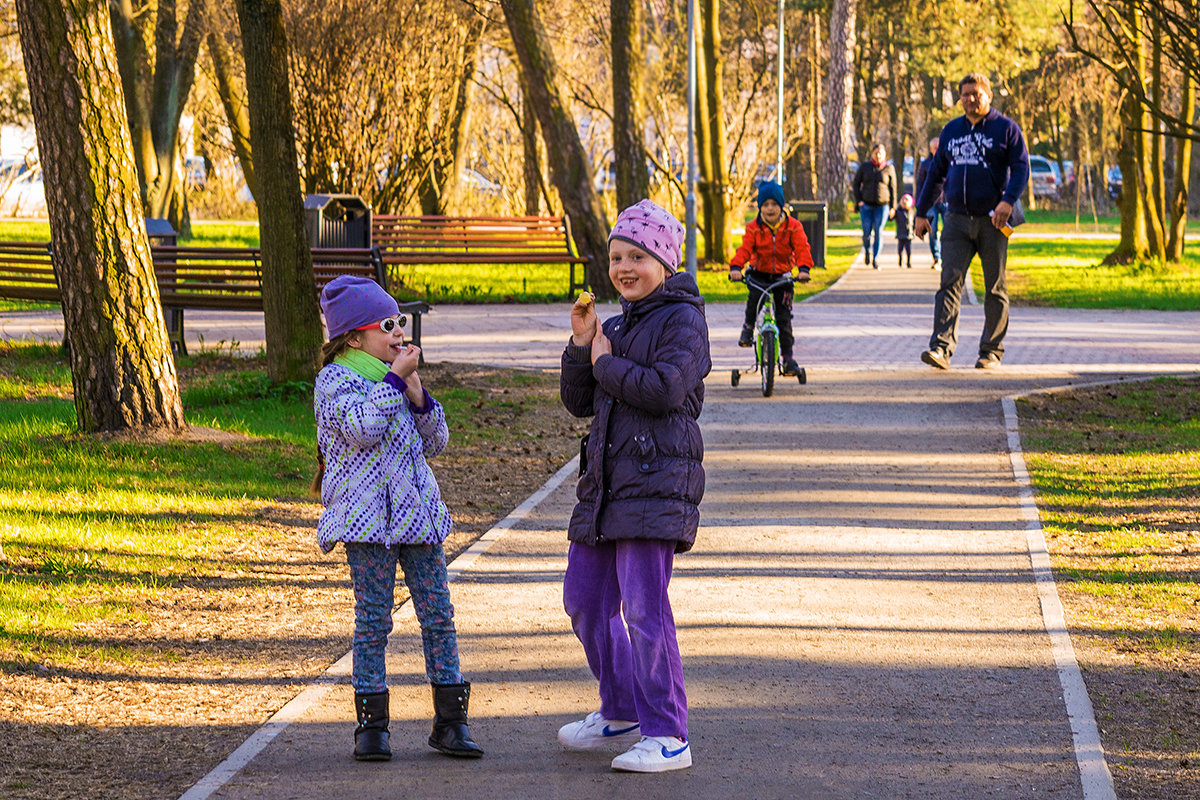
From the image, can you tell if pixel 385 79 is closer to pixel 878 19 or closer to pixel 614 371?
pixel 614 371

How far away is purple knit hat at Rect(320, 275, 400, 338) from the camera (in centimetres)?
448

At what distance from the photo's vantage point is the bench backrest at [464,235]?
68.1 feet

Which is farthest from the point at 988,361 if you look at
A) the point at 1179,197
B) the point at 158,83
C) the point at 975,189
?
the point at 158,83

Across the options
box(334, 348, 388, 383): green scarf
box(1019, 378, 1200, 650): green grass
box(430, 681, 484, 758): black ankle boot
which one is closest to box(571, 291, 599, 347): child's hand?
box(334, 348, 388, 383): green scarf

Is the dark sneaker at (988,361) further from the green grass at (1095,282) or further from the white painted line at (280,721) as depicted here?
the white painted line at (280,721)

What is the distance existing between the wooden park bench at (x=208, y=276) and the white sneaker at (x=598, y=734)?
329 inches

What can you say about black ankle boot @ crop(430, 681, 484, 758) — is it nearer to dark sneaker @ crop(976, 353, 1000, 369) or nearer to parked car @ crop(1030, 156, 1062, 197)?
dark sneaker @ crop(976, 353, 1000, 369)

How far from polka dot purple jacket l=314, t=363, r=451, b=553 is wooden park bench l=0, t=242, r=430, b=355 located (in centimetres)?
830

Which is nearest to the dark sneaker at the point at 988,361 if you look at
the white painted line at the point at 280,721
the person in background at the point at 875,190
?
the white painted line at the point at 280,721

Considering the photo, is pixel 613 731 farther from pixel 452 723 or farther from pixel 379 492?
pixel 379 492

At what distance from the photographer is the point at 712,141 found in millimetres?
26219

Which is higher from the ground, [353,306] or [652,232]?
[652,232]

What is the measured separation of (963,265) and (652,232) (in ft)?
27.9

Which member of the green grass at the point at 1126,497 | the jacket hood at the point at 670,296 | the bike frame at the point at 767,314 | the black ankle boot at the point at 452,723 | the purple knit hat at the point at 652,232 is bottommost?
the green grass at the point at 1126,497
